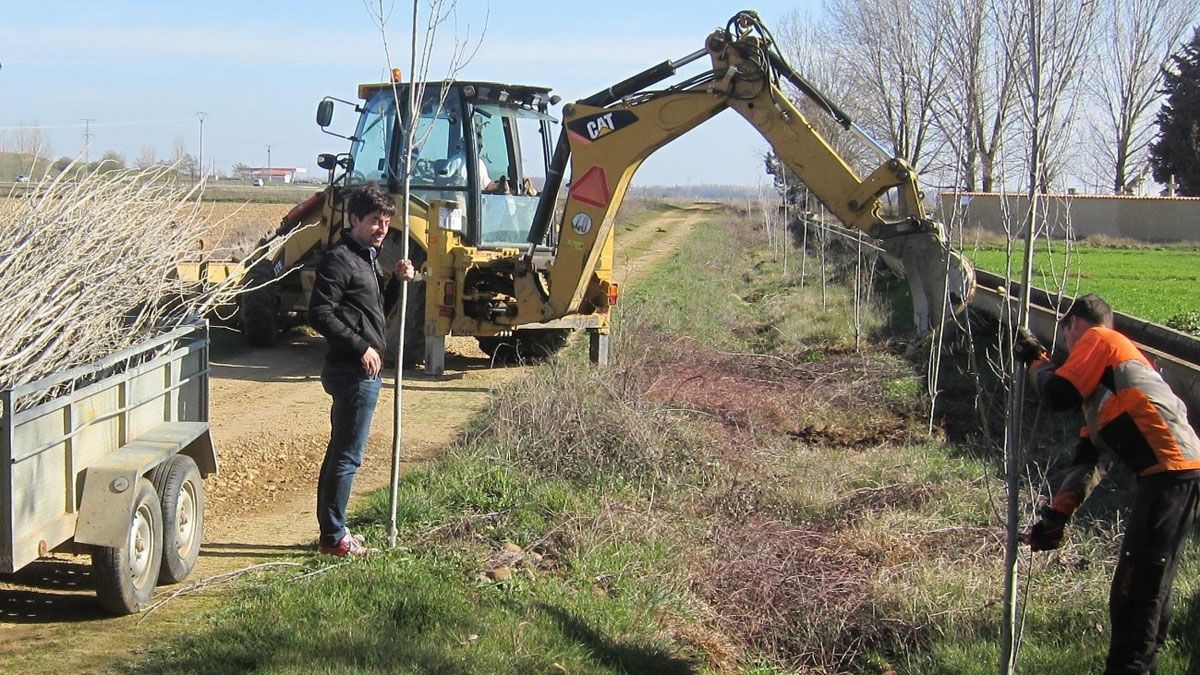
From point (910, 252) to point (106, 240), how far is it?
7296mm

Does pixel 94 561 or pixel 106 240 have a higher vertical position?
pixel 106 240

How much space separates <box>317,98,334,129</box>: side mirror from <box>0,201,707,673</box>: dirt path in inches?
106

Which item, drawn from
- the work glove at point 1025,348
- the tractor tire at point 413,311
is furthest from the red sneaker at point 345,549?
the tractor tire at point 413,311

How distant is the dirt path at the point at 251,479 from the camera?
5.20m

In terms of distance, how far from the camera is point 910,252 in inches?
441

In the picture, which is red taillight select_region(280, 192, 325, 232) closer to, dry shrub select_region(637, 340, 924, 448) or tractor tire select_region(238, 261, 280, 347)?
tractor tire select_region(238, 261, 280, 347)

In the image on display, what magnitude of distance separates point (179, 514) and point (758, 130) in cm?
715

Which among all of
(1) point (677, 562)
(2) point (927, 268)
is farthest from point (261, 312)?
(1) point (677, 562)

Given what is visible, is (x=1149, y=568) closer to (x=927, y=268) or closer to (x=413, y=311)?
(x=927, y=268)

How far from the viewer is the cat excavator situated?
11.3m

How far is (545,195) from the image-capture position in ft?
42.0

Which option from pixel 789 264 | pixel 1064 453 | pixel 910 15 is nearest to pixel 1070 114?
pixel 1064 453

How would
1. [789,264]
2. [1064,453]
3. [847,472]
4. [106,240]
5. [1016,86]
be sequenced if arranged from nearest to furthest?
[1016,86], [106,240], [847,472], [1064,453], [789,264]

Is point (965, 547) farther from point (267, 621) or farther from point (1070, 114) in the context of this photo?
point (267, 621)
